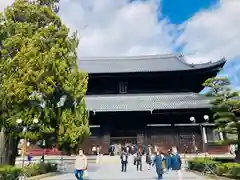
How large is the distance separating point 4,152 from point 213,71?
21320 mm

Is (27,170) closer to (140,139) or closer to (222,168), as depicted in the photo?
(222,168)

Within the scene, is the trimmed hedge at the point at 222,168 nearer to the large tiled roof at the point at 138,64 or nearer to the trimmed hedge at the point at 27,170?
the trimmed hedge at the point at 27,170

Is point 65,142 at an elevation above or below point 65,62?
below

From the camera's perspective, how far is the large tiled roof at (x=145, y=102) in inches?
915

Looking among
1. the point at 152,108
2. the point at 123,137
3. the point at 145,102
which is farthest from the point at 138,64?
the point at 123,137

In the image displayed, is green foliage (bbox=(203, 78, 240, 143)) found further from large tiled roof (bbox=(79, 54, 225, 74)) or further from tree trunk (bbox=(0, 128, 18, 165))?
tree trunk (bbox=(0, 128, 18, 165))

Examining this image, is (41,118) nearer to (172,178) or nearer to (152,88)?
(172,178)

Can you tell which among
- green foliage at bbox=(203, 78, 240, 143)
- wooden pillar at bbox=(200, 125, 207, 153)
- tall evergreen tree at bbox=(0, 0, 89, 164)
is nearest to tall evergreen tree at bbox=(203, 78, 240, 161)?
green foliage at bbox=(203, 78, 240, 143)

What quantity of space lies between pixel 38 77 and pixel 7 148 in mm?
4553

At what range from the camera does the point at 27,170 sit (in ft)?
43.9

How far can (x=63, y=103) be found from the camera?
49.7ft

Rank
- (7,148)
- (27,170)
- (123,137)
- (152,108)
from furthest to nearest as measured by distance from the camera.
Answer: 1. (123,137)
2. (152,108)
3. (7,148)
4. (27,170)

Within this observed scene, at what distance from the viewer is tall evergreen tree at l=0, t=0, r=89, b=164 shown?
12508 mm

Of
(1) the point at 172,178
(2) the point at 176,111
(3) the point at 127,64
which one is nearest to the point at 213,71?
(2) the point at 176,111
